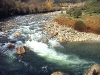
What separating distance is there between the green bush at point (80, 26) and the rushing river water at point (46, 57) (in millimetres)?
6564

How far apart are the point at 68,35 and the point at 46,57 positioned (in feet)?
38.3

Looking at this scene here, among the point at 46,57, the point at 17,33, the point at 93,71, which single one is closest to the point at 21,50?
the point at 46,57

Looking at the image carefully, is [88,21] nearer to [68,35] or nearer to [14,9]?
[68,35]

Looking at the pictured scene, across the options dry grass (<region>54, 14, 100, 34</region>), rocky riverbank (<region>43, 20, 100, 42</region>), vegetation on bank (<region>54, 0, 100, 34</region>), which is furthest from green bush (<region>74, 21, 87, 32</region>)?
rocky riverbank (<region>43, 20, 100, 42</region>)

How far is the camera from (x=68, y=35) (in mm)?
41344

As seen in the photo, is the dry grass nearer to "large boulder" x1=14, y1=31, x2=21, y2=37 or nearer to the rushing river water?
the rushing river water

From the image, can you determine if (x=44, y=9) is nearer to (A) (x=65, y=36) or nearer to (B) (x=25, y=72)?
(A) (x=65, y=36)

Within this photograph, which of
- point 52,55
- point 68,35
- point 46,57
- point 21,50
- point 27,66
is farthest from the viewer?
point 68,35

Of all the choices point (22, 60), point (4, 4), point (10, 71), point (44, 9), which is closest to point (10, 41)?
point (22, 60)

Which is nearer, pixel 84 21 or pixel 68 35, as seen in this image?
pixel 68 35

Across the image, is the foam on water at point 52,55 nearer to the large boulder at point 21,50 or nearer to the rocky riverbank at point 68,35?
the large boulder at point 21,50

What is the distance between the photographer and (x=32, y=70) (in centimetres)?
2656

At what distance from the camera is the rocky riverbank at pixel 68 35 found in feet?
130

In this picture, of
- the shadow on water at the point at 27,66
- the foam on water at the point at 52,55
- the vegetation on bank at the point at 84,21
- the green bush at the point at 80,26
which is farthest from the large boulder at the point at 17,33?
the green bush at the point at 80,26
